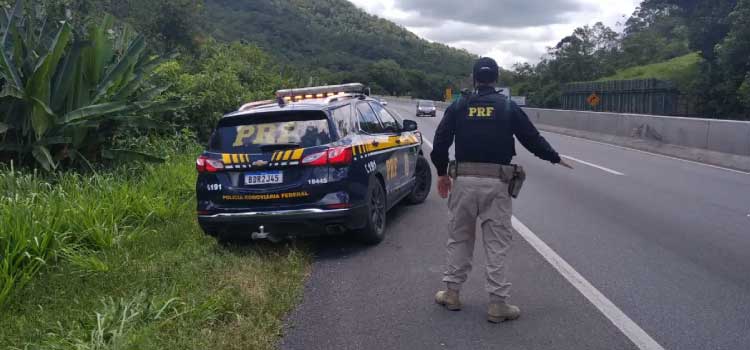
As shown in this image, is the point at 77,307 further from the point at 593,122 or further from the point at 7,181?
the point at 593,122

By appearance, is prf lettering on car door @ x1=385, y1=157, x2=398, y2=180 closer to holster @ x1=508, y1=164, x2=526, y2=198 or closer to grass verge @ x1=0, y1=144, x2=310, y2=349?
grass verge @ x1=0, y1=144, x2=310, y2=349

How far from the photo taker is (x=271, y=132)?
23.5 ft

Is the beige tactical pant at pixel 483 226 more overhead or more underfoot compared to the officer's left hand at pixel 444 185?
more underfoot

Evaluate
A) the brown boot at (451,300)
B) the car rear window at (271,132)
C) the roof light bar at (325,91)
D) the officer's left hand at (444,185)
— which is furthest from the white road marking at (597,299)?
the roof light bar at (325,91)

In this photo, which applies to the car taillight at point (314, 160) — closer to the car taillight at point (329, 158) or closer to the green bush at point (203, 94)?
the car taillight at point (329, 158)

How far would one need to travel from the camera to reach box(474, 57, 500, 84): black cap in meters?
5.23

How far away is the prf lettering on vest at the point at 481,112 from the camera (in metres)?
5.15

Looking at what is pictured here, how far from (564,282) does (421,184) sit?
4.33 metres

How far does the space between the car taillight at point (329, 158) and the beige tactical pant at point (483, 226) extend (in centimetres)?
188

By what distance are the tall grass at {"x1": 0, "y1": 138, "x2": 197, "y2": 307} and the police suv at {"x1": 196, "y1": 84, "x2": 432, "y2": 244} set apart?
1.20 meters

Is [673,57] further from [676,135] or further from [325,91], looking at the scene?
[325,91]

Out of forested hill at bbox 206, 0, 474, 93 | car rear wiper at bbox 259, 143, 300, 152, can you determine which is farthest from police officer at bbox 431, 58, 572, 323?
forested hill at bbox 206, 0, 474, 93

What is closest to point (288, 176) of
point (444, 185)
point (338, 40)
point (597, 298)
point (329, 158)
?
point (329, 158)

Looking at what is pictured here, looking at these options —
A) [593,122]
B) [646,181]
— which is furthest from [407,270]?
[593,122]
